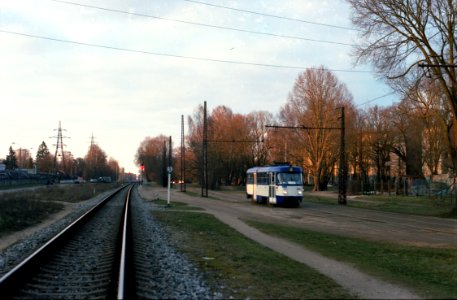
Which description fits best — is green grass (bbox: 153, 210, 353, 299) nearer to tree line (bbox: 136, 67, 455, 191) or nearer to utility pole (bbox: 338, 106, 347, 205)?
utility pole (bbox: 338, 106, 347, 205)

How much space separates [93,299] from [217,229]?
11.7 m

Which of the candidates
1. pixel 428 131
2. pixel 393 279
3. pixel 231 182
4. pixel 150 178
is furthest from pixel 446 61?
pixel 150 178

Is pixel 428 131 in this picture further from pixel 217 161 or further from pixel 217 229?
pixel 217 229

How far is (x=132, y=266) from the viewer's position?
9945mm

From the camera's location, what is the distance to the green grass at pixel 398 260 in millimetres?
9070

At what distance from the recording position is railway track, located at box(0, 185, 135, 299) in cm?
776

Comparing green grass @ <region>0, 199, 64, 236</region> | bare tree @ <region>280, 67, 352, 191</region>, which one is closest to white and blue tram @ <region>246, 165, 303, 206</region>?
green grass @ <region>0, 199, 64, 236</region>

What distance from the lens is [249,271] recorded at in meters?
9.85

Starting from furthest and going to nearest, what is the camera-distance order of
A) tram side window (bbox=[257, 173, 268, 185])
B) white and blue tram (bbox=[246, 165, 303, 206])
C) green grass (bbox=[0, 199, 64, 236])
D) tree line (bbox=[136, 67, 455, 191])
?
1. tree line (bbox=[136, 67, 455, 191])
2. tram side window (bbox=[257, 173, 268, 185])
3. white and blue tram (bbox=[246, 165, 303, 206])
4. green grass (bbox=[0, 199, 64, 236])

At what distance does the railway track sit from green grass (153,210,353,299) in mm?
1718

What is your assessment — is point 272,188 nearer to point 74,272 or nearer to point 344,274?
point 344,274

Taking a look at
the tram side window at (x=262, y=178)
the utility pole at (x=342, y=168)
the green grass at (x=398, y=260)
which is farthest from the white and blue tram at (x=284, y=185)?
the green grass at (x=398, y=260)

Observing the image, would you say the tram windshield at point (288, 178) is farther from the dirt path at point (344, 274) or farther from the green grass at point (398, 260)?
the dirt path at point (344, 274)

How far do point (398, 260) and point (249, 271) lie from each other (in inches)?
182
